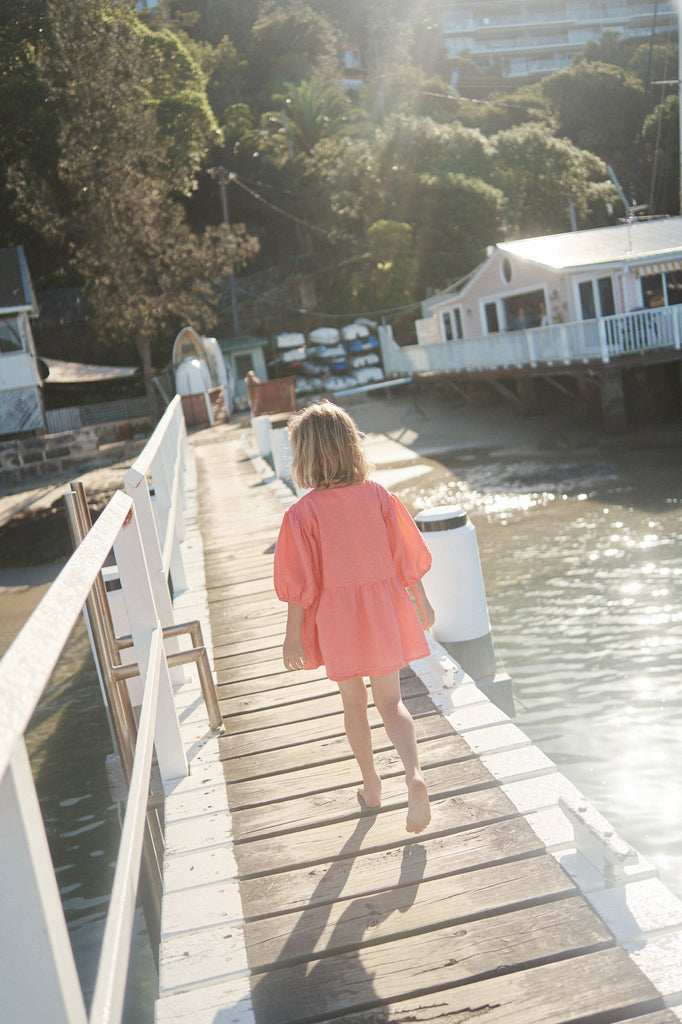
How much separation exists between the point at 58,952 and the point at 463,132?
42916 mm

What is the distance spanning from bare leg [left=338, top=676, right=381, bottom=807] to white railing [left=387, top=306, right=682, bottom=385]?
16.3 metres

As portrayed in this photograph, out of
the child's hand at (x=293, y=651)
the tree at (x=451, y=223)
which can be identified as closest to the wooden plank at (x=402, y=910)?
the child's hand at (x=293, y=651)

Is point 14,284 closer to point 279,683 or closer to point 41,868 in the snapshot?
point 279,683

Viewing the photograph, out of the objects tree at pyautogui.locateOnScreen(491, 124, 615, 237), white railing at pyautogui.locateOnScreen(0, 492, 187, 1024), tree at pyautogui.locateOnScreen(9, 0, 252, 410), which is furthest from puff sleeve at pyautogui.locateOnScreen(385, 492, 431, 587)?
tree at pyautogui.locateOnScreen(491, 124, 615, 237)

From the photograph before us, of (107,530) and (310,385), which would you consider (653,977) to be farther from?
(310,385)

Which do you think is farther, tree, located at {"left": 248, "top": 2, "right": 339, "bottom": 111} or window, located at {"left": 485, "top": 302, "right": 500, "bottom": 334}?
tree, located at {"left": 248, "top": 2, "right": 339, "bottom": 111}

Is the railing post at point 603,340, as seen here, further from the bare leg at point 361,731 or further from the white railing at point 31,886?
the white railing at point 31,886

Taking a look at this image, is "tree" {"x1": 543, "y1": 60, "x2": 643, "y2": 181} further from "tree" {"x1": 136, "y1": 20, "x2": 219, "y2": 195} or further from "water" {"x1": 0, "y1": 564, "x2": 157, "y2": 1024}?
"water" {"x1": 0, "y1": 564, "x2": 157, "y2": 1024}

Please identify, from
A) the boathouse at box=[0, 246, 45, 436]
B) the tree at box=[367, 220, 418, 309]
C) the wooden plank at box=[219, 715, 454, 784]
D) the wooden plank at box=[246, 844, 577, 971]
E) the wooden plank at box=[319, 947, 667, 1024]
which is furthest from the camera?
the tree at box=[367, 220, 418, 309]

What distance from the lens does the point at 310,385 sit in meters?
32.4

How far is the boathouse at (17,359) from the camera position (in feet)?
95.6

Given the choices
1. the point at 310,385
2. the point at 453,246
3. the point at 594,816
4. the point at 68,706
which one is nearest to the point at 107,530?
the point at 594,816

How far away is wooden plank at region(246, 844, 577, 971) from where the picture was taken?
2531 millimetres

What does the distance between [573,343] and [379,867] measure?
59.0ft
